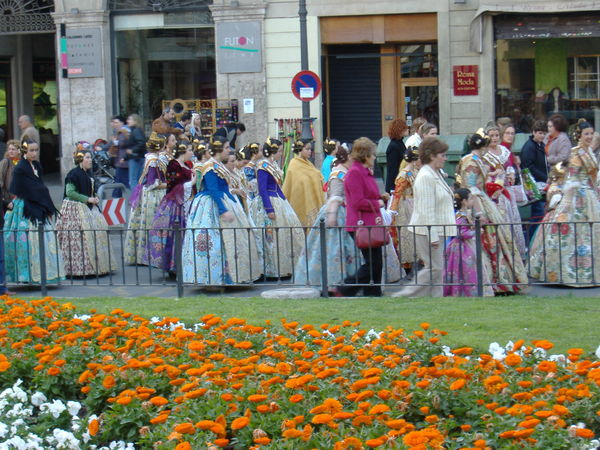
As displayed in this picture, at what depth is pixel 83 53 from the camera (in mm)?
24422

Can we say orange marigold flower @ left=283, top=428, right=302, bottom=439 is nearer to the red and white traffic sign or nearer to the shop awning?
the red and white traffic sign

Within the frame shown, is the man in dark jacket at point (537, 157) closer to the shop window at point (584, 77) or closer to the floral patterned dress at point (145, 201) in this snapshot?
the floral patterned dress at point (145, 201)

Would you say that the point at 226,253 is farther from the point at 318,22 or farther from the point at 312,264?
the point at 318,22

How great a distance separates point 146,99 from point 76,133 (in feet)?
5.98

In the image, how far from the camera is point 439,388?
5867mm

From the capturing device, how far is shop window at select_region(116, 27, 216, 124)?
24.5m

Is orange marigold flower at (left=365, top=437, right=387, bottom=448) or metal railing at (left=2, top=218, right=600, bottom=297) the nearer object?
orange marigold flower at (left=365, top=437, right=387, bottom=448)

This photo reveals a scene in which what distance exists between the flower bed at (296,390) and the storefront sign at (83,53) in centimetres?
1741

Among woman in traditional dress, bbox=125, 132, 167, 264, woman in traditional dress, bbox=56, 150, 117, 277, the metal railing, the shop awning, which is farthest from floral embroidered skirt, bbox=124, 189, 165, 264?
the shop awning

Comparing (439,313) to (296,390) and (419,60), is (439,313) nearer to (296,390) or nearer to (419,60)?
(296,390)

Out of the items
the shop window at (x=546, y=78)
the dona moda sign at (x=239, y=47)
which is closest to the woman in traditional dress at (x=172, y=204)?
the dona moda sign at (x=239, y=47)

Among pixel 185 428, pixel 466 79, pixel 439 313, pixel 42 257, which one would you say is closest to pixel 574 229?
pixel 439 313

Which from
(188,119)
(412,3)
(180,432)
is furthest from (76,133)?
(180,432)

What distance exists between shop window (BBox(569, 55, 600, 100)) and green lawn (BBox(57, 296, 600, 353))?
13.2m
